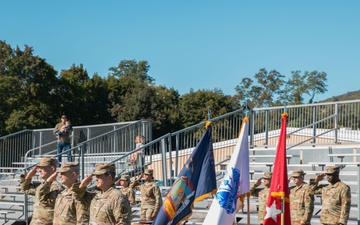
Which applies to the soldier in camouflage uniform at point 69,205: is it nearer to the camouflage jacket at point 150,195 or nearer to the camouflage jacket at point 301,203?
the camouflage jacket at point 301,203

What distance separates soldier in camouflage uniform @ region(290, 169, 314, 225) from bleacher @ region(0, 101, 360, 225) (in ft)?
10.7

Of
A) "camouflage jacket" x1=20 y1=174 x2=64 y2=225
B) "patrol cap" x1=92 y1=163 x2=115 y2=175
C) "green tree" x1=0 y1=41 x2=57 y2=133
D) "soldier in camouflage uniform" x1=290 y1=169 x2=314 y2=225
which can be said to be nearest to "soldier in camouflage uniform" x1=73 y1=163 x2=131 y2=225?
"patrol cap" x1=92 y1=163 x2=115 y2=175

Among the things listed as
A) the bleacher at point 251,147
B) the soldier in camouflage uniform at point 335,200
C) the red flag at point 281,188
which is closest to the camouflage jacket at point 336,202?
the soldier in camouflage uniform at point 335,200

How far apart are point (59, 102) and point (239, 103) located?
18583mm

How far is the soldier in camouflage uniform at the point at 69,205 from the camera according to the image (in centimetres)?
777

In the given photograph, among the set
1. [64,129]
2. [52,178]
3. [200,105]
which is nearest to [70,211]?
[52,178]

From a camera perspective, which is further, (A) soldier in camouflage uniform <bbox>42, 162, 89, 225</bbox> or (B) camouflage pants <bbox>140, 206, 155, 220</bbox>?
(B) camouflage pants <bbox>140, 206, 155, 220</bbox>

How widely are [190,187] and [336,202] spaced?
3.32 m

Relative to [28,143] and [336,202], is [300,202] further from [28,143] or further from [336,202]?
[28,143]

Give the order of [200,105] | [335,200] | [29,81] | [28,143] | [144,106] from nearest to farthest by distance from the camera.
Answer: [335,200], [28,143], [29,81], [144,106], [200,105]

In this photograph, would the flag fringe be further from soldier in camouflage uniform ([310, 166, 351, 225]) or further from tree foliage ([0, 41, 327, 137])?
tree foliage ([0, 41, 327, 137])

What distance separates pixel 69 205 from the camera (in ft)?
25.7

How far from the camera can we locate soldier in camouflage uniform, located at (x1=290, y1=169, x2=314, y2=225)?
9.84 metres

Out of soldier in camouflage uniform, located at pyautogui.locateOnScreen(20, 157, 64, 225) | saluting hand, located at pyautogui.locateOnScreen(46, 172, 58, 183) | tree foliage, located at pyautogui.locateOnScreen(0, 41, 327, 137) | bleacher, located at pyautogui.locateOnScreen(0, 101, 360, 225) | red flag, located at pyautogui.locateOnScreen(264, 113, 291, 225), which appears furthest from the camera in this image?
tree foliage, located at pyautogui.locateOnScreen(0, 41, 327, 137)
